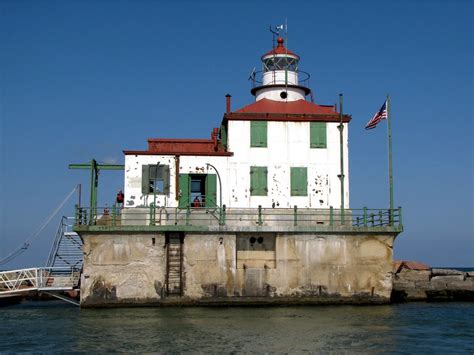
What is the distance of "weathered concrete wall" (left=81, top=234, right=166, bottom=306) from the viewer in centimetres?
2441

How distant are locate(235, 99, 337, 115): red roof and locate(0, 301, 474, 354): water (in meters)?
8.48

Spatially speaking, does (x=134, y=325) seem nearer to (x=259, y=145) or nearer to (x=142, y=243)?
(x=142, y=243)

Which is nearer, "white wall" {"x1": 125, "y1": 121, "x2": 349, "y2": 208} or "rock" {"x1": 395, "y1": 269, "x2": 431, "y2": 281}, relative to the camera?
"white wall" {"x1": 125, "y1": 121, "x2": 349, "y2": 208}

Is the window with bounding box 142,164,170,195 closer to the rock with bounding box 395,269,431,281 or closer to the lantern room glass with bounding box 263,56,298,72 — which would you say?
the lantern room glass with bounding box 263,56,298,72

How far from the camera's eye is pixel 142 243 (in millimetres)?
24672

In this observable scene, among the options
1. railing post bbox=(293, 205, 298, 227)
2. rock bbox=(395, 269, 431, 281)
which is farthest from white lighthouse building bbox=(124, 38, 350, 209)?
rock bbox=(395, 269, 431, 281)

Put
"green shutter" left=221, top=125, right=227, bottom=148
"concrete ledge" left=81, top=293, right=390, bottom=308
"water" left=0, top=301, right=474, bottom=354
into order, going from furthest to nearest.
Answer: "green shutter" left=221, top=125, right=227, bottom=148 → "concrete ledge" left=81, top=293, right=390, bottom=308 → "water" left=0, top=301, right=474, bottom=354

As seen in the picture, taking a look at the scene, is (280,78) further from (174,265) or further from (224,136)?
(174,265)

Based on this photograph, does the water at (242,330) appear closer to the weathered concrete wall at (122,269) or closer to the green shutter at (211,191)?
the weathered concrete wall at (122,269)

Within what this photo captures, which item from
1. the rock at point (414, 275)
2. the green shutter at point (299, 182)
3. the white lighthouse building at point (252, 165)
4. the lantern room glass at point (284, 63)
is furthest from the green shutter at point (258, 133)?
the rock at point (414, 275)

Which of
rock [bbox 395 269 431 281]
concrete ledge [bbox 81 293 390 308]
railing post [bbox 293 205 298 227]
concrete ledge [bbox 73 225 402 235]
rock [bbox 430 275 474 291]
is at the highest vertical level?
railing post [bbox 293 205 298 227]

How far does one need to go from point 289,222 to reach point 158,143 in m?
6.38

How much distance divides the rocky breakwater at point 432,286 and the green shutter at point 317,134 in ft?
25.4

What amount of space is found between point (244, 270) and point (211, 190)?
3.82m
